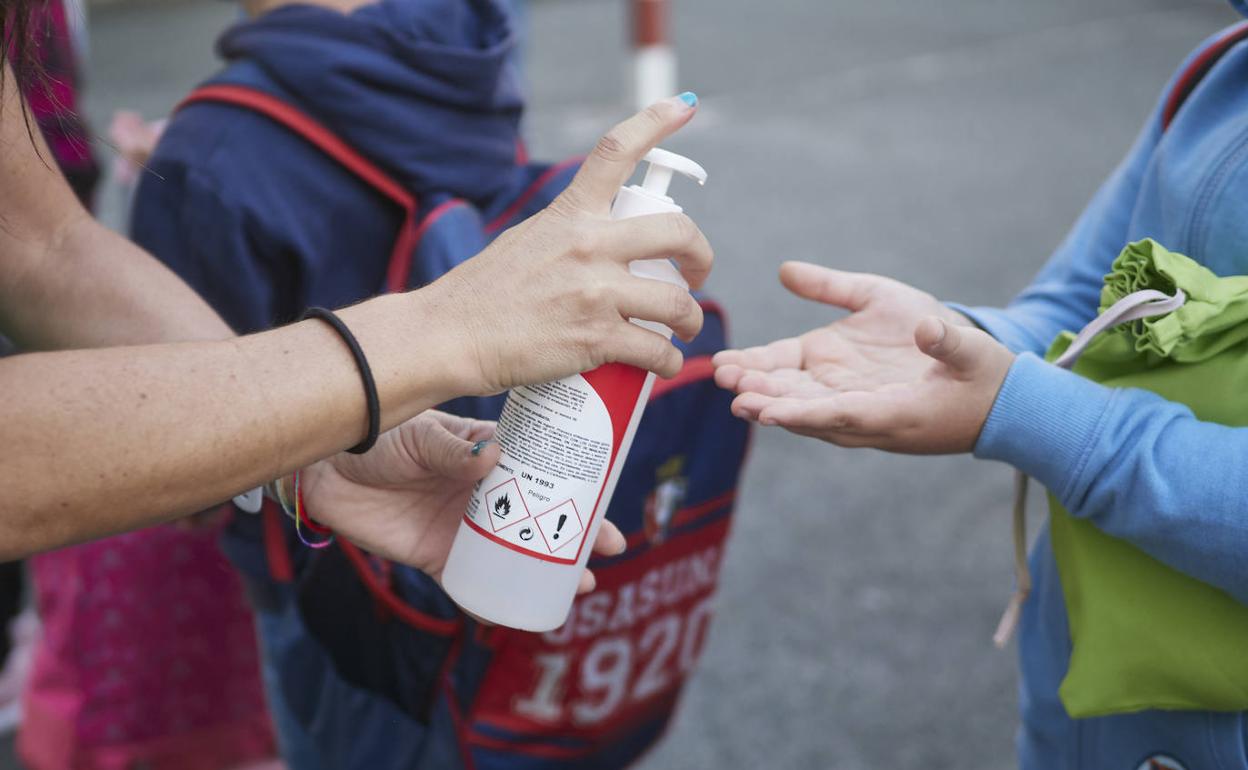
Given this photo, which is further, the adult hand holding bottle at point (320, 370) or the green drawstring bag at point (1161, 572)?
the green drawstring bag at point (1161, 572)

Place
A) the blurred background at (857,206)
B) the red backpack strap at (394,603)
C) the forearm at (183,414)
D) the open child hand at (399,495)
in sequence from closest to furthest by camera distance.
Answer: the forearm at (183,414)
the open child hand at (399,495)
the red backpack strap at (394,603)
the blurred background at (857,206)

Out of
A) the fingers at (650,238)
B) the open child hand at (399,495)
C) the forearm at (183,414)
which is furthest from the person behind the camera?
the open child hand at (399,495)

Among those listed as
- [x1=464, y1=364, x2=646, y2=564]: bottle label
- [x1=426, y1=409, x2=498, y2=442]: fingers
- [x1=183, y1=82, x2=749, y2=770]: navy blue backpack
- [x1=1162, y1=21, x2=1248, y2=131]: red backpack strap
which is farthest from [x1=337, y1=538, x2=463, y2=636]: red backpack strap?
[x1=1162, y1=21, x2=1248, y2=131]: red backpack strap

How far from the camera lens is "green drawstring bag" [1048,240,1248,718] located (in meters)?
1.14

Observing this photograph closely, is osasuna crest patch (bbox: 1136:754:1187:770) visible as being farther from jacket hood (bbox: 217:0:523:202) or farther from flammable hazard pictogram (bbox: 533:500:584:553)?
jacket hood (bbox: 217:0:523:202)

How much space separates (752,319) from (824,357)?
9.44ft

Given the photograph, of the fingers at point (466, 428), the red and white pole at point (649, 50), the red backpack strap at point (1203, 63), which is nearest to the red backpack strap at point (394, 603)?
the fingers at point (466, 428)

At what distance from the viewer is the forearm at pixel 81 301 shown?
4.60ft

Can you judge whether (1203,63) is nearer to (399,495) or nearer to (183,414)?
(399,495)

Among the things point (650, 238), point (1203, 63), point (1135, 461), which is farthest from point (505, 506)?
point (1203, 63)

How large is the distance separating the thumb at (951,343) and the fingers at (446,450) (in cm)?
46

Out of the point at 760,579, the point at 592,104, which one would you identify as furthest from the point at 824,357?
the point at 592,104

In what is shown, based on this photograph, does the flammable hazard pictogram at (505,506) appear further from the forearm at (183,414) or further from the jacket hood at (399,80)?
the jacket hood at (399,80)

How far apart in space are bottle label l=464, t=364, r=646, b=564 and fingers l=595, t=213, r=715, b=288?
12 cm
